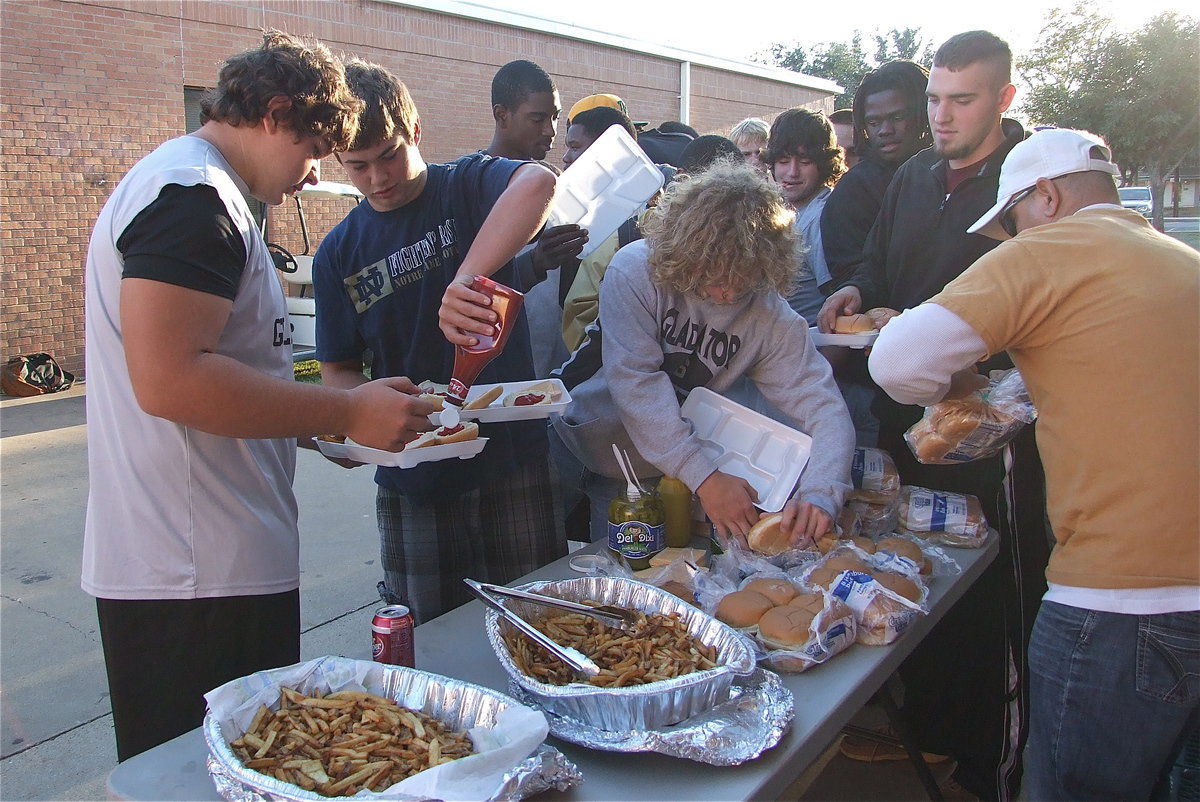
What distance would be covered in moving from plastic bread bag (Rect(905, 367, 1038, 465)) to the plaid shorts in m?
1.06

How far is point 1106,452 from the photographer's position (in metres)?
1.61

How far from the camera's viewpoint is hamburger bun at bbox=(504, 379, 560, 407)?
2086mm

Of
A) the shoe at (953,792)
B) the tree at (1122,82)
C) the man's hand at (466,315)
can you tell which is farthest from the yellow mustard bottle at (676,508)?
the tree at (1122,82)

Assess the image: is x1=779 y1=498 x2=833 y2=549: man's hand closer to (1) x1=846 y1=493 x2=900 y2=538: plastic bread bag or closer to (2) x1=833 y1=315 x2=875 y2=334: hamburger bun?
(1) x1=846 y1=493 x2=900 y2=538: plastic bread bag

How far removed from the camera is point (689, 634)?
5.08 feet

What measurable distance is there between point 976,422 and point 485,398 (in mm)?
1205

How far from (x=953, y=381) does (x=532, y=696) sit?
131 centimetres

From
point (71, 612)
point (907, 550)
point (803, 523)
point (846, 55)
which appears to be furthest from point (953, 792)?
point (846, 55)

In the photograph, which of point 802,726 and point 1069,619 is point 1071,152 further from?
point 802,726

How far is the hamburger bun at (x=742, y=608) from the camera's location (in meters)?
1.67

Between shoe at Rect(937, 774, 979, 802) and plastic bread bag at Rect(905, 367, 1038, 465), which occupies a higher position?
plastic bread bag at Rect(905, 367, 1038, 465)

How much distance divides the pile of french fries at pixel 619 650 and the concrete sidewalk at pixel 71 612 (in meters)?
0.95

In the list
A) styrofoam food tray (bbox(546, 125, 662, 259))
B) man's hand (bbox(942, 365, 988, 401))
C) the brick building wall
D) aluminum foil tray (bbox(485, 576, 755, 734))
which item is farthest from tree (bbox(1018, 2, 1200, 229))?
aluminum foil tray (bbox(485, 576, 755, 734))

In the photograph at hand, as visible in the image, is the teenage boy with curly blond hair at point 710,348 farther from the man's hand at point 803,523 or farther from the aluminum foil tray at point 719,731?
the aluminum foil tray at point 719,731
